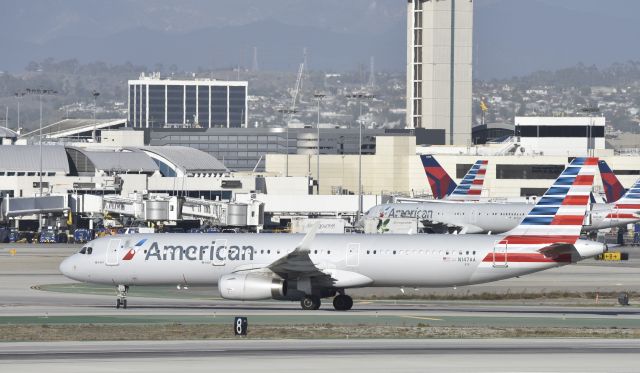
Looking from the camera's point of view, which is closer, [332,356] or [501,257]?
[332,356]

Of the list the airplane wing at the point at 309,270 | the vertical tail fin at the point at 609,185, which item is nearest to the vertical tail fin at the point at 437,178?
the vertical tail fin at the point at 609,185

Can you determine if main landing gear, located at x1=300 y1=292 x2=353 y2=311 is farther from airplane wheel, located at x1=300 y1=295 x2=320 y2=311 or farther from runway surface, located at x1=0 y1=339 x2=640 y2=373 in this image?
runway surface, located at x1=0 y1=339 x2=640 y2=373

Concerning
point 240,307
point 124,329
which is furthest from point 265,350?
point 240,307

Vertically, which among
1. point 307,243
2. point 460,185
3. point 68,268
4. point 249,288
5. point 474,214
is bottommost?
point 249,288

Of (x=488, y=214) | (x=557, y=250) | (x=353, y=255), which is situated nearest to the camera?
(x=557, y=250)

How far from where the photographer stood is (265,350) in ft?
154

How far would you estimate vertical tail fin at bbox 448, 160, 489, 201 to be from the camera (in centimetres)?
13988

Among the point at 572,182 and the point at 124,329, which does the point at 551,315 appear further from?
the point at 124,329

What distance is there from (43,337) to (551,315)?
872 inches

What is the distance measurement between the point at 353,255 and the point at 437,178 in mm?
90107

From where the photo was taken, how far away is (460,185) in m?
142

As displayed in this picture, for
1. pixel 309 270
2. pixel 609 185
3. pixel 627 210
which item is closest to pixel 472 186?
pixel 609 185

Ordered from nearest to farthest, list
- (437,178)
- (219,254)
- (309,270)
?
(309,270) → (219,254) → (437,178)

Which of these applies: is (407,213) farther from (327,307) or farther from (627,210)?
(327,307)
